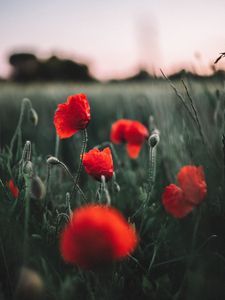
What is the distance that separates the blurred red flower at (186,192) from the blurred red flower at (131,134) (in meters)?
0.57

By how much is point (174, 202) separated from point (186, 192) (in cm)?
7

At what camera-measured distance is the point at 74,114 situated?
1.14 metres

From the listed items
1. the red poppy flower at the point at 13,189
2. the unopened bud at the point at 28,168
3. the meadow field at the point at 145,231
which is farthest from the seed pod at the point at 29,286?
the red poppy flower at the point at 13,189

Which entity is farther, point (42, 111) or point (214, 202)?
point (42, 111)

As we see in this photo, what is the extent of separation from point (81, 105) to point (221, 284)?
590 mm

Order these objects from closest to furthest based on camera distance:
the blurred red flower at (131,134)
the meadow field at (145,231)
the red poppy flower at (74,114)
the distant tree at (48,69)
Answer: the meadow field at (145,231)
the red poppy flower at (74,114)
the blurred red flower at (131,134)
the distant tree at (48,69)

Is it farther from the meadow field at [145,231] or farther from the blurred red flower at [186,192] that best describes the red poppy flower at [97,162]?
the blurred red flower at [186,192]

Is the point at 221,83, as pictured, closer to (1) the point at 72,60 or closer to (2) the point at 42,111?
(2) the point at 42,111

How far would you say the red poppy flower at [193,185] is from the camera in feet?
3.13

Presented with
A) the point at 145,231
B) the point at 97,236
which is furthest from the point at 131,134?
the point at 97,236

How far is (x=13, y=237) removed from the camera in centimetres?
100

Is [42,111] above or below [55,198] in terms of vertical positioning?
above

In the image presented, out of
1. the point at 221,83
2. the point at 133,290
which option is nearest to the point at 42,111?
the point at 221,83

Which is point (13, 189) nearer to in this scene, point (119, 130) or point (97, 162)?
point (97, 162)
